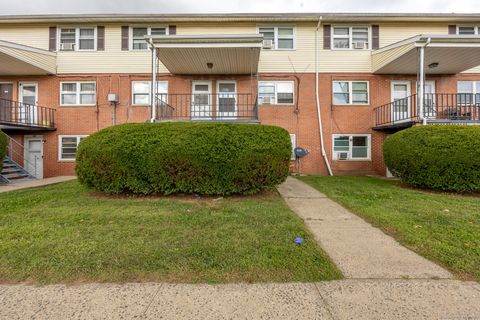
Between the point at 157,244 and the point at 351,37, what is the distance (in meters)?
13.3

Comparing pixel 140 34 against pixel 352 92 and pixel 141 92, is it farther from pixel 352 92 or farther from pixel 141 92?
pixel 352 92

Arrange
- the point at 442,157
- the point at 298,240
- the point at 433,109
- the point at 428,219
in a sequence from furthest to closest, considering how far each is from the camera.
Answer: the point at 433,109, the point at 442,157, the point at 428,219, the point at 298,240

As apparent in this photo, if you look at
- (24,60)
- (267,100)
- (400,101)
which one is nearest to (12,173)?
(24,60)

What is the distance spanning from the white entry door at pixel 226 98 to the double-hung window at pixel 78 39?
22.1 ft

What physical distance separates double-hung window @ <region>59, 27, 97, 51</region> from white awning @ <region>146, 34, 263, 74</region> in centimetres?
454

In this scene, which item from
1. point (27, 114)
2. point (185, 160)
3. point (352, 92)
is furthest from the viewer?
point (352, 92)

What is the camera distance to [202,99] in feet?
40.3

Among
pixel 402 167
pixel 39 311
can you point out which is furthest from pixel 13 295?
pixel 402 167

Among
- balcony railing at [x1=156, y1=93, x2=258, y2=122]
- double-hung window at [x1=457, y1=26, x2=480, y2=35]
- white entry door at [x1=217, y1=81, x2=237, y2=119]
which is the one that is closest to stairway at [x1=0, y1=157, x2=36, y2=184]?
balcony railing at [x1=156, y1=93, x2=258, y2=122]

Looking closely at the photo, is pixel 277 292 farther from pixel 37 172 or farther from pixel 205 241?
pixel 37 172

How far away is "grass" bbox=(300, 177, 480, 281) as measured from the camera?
10.5 ft

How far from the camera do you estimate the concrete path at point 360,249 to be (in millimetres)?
2857

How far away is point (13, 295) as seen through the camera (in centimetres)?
241

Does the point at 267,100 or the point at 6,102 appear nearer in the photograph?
the point at 6,102
